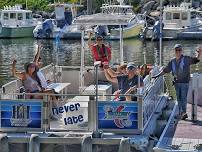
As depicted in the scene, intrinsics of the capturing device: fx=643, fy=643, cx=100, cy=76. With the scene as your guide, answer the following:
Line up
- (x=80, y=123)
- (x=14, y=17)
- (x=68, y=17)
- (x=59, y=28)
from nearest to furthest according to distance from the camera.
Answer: (x=80, y=123), (x=59, y=28), (x=14, y=17), (x=68, y=17)

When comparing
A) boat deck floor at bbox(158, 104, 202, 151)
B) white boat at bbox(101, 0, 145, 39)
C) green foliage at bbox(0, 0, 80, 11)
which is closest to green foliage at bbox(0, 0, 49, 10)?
green foliage at bbox(0, 0, 80, 11)

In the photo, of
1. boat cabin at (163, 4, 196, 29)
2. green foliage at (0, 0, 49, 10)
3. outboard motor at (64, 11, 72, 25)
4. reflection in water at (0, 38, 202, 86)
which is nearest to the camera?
reflection in water at (0, 38, 202, 86)

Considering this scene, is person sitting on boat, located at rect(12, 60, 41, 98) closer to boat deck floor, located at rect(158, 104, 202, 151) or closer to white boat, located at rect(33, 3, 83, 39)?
boat deck floor, located at rect(158, 104, 202, 151)

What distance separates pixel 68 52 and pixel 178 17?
53.0ft

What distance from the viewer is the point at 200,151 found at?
1267 cm

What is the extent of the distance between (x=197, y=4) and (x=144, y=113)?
61829mm

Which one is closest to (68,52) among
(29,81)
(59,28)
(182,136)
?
(59,28)

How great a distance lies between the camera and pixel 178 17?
62.5 m

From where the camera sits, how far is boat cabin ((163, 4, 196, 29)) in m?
61.7

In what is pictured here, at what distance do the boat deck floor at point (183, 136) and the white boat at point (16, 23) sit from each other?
5030cm

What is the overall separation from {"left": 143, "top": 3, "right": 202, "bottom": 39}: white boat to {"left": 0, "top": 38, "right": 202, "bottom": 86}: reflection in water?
1.60m

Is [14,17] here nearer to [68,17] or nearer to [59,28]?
[59,28]

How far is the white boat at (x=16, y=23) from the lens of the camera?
64875mm

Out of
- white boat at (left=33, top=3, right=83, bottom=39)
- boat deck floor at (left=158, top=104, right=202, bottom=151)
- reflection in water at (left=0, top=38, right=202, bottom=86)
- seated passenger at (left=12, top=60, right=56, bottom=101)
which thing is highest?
seated passenger at (left=12, top=60, right=56, bottom=101)
